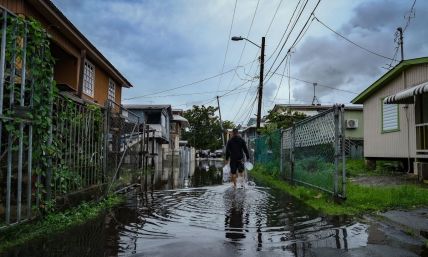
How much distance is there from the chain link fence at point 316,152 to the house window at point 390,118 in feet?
15.8

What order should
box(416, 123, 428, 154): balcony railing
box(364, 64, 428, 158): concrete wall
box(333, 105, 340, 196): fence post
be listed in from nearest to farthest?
box(333, 105, 340, 196): fence post < box(416, 123, 428, 154): balcony railing < box(364, 64, 428, 158): concrete wall

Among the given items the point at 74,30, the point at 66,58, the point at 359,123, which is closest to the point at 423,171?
the point at 74,30

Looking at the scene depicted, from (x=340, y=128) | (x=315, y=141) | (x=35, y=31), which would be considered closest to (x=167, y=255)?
(x=35, y=31)

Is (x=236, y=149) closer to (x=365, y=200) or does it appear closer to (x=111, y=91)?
(x=365, y=200)

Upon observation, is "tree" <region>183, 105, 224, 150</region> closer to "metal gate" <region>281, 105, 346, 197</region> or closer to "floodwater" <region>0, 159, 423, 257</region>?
"metal gate" <region>281, 105, 346, 197</region>

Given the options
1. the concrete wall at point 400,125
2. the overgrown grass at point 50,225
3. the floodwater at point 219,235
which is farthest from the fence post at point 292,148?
the overgrown grass at point 50,225

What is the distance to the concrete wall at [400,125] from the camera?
16.1 metres

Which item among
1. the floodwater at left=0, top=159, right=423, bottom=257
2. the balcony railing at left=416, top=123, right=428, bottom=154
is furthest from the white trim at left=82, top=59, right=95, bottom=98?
the balcony railing at left=416, top=123, right=428, bottom=154

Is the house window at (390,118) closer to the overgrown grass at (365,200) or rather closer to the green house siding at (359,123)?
the overgrown grass at (365,200)

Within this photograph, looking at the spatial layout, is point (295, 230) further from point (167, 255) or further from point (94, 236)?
point (94, 236)

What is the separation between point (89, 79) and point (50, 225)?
15.7m

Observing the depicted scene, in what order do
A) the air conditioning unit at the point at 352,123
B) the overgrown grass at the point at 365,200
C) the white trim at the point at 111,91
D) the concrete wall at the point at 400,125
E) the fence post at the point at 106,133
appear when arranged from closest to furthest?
the overgrown grass at the point at 365,200 → the fence post at the point at 106,133 → the concrete wall at the point at 400,125 → the white trim at the point at 111,91 → the air conditioning unit at the point at 352,123

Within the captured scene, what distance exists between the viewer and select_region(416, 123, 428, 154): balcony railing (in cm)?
1502

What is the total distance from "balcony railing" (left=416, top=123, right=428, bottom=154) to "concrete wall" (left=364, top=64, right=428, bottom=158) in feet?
1.46
